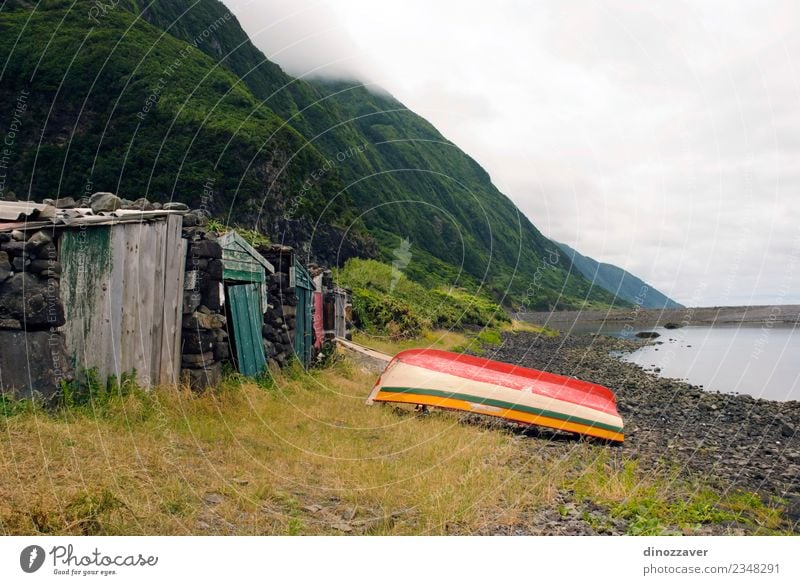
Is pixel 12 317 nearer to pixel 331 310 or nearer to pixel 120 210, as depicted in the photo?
pixel 120 210

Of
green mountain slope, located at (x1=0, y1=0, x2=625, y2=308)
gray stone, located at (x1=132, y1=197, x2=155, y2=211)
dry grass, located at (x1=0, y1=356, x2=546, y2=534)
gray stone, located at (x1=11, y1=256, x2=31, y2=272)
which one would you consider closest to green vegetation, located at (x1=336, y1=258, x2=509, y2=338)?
green mountain slope, located at (x1=0, y1=0, x2=625, y2=308)

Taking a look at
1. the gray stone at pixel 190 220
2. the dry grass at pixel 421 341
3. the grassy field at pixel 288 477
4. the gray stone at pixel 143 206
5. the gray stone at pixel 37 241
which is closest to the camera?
the grassy field at pixel 288 477

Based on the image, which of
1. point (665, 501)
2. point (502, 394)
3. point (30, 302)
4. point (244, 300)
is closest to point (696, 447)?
point (502, 394)

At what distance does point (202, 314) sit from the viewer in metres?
11.4

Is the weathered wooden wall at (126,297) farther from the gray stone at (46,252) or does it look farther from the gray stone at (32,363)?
the gray stone at (32,363)

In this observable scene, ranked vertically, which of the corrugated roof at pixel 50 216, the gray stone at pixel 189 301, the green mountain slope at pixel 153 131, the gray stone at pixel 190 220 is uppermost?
the green mountain slope at pixel 153 131

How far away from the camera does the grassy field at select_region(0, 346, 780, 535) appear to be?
590cm

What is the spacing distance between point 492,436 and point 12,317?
912 cm

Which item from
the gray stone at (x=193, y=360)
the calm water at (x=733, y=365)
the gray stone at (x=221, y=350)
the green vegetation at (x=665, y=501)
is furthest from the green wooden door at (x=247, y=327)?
the calm water at (x=733, y=365)

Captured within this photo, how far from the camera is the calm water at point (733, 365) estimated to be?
1134 inches

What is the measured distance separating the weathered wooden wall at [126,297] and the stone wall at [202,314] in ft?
0.68

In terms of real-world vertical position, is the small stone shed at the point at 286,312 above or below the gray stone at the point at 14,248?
below

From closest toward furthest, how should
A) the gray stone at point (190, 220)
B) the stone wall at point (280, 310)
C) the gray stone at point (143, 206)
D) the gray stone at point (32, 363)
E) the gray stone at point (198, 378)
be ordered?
1. the gray stone at point (32, 363)
2. the gray stone at point (143, 206)
3. the gray stone at point (198, 378)
4. the gray stone at point (190, 220)
5. the stone wall at point (280, 310)

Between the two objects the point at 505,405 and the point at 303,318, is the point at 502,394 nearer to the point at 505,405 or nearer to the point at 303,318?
the point at 505,405
